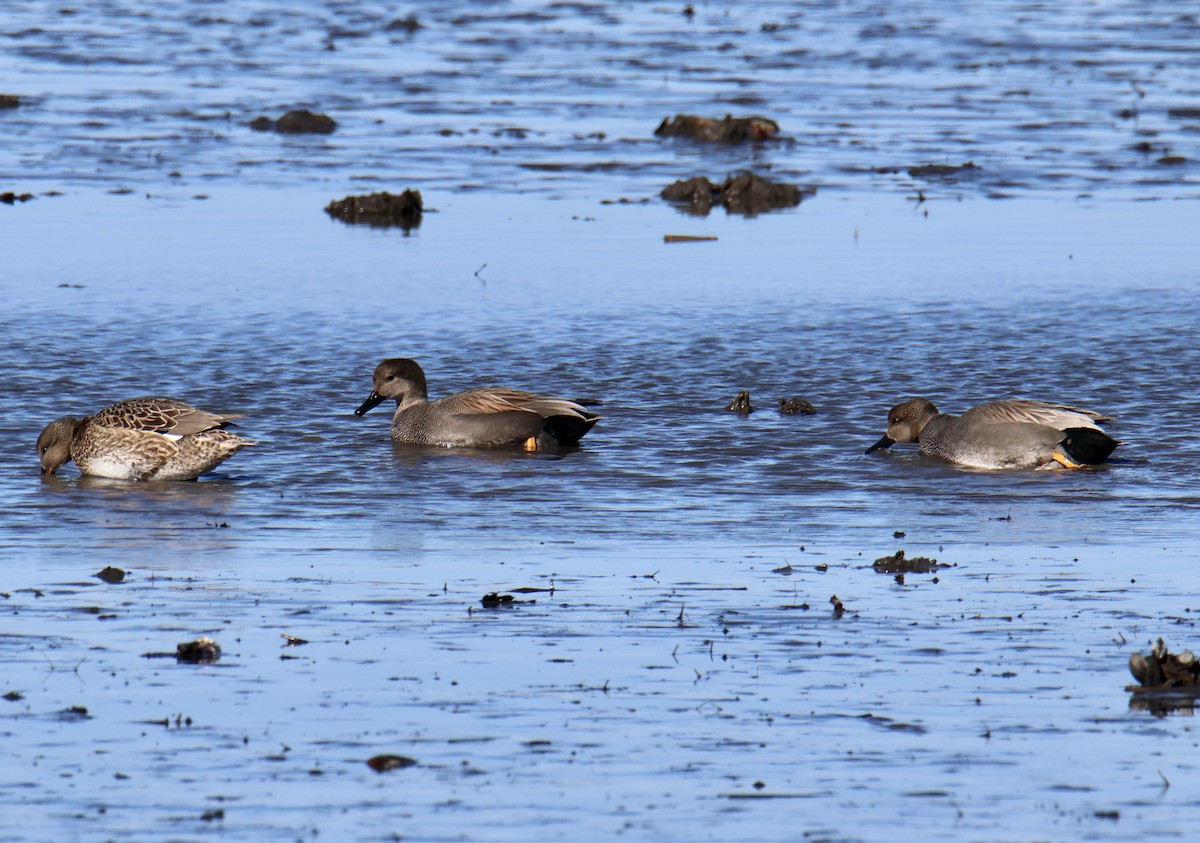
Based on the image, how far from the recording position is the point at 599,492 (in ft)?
37.4

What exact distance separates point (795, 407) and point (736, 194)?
28.7 ft

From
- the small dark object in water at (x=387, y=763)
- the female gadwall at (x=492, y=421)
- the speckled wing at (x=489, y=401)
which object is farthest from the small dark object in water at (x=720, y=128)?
the small dark object in water at (x=387, y=763)

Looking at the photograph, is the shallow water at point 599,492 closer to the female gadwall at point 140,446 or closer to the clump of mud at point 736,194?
the female gadwall at point 140,446

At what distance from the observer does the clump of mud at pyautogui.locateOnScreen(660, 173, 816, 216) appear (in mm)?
22094

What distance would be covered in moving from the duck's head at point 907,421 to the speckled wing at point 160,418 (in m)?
3.82

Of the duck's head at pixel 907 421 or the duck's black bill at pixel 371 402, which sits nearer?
the duck's head at pixel 907 421

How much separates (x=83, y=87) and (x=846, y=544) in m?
22.2

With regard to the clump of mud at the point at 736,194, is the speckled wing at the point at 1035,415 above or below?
above

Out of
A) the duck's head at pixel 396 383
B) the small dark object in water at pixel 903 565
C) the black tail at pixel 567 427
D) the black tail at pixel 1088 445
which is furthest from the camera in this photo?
the duck's head at pixel 396 383

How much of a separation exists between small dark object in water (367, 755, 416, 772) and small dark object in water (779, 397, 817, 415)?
289 inches

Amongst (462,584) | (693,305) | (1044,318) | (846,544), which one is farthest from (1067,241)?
(462,584)

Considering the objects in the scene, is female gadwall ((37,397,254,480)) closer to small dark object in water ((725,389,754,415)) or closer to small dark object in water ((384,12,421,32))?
small dark object in water ((725,389,754,415))

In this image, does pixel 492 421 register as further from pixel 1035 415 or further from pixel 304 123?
pixel 304 123

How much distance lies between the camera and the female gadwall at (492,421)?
42.1 ft
